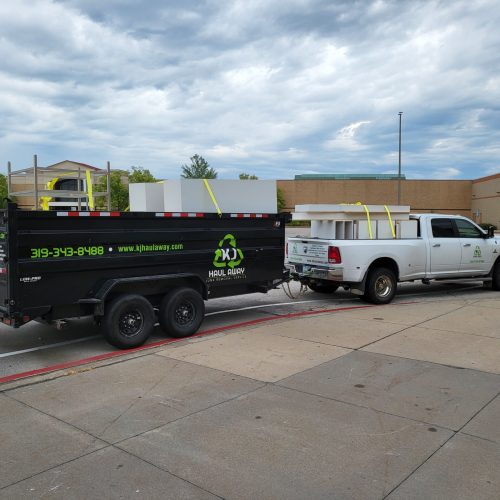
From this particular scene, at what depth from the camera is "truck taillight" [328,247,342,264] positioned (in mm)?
10163

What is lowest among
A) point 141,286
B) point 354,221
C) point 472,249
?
point 141,286

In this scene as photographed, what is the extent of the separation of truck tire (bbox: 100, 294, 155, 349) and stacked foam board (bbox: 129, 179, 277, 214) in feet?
5.32

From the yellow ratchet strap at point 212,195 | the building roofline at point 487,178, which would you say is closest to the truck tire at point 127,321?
the yellow ratchet strap at point 212,195

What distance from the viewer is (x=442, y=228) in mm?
11758

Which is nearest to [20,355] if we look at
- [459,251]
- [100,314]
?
[100,314]

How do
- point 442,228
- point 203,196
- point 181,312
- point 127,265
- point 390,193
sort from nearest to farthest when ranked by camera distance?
point 127,265, point 181,312, point 203,196, point 442,228, point 390,193

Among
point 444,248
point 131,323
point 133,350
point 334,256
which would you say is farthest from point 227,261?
point 444,248

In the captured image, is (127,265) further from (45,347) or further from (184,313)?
(45,347)

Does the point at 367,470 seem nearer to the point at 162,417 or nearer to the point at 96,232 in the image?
the point at 162,417

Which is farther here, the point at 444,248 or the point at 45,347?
the point at 444,248

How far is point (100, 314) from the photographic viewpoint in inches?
264

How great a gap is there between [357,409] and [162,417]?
5.90 ft

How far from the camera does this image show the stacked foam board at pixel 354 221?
10547 millimetres

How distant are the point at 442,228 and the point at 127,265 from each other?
25.1ft
